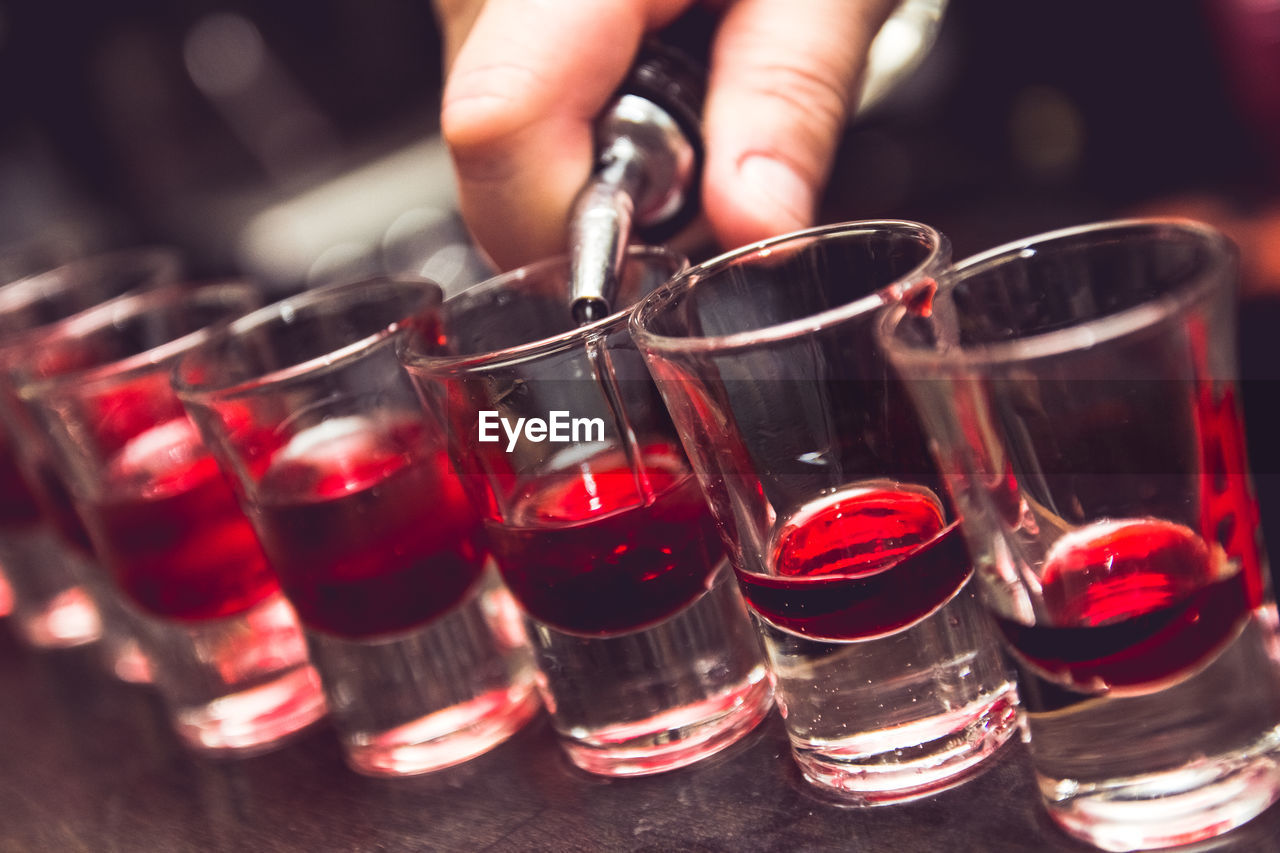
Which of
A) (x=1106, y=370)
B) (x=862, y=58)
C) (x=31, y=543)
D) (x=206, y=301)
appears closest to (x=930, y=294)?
(x=1106, y=370)

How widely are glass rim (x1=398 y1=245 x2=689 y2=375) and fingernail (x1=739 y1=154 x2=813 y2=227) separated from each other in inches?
3.2

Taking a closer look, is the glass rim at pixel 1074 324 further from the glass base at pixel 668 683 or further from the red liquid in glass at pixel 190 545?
the red liquid in glass at pixel 190 545

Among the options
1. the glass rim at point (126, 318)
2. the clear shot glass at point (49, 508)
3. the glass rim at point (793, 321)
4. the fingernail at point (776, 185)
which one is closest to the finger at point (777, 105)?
the fingernail at point (776, 185)

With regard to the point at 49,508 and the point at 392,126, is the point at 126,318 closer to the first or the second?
the point at 49,508

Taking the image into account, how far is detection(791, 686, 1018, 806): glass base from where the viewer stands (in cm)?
56

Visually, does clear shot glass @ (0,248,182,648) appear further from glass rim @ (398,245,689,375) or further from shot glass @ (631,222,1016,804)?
shot glass @ (631,222,1016,804)

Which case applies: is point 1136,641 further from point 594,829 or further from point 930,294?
point 594,829

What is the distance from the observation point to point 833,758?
0.58 meters

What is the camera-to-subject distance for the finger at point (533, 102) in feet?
2.35

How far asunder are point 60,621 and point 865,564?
0.88m

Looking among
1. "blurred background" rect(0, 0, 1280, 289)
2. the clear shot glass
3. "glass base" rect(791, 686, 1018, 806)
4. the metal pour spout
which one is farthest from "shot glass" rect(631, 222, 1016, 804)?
"blurred background" rect(0, 0, 1280, 289)

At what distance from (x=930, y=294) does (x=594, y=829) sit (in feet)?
1.03

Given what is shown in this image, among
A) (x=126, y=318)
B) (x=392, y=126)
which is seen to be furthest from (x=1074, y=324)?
(x=392, y=126)

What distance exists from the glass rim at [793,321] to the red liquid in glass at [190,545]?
395 millimetres
